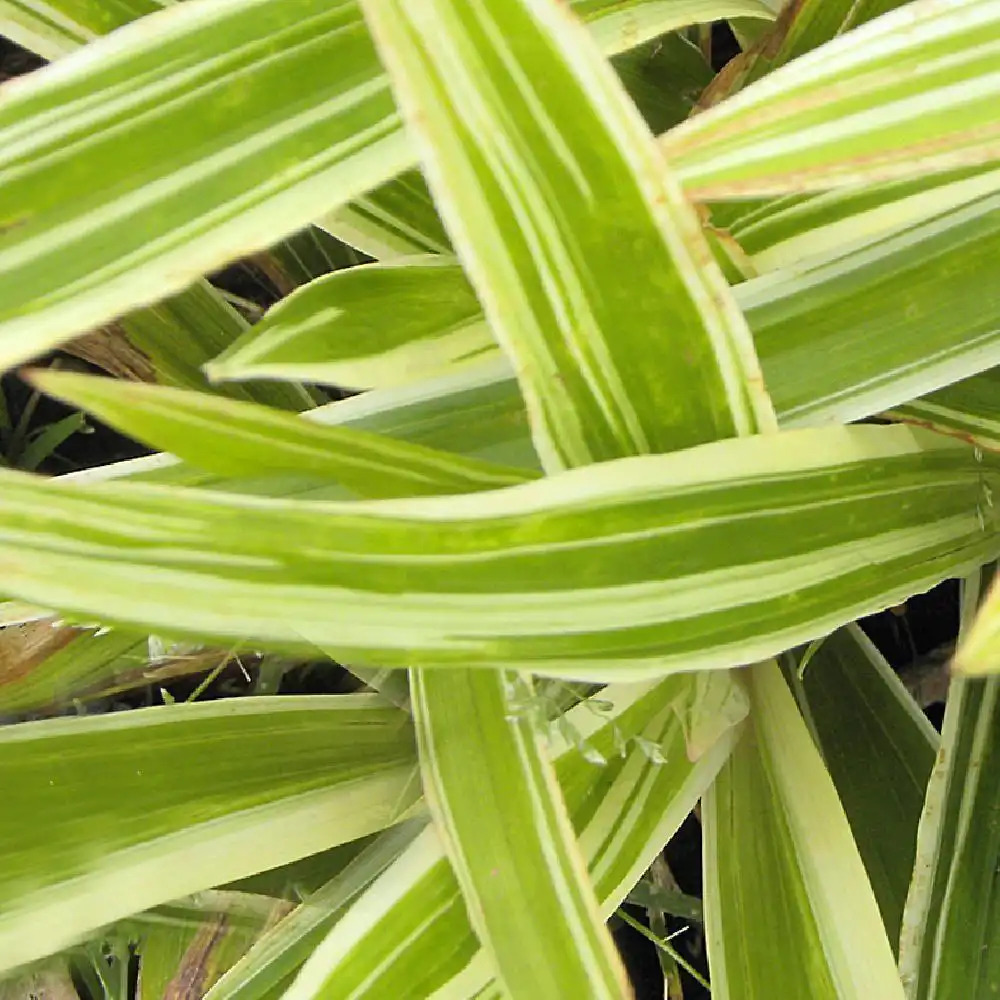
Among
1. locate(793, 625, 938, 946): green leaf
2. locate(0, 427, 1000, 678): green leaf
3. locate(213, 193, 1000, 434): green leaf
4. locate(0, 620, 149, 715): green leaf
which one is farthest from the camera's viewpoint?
locate(0, 620, 149, 715): green leaf

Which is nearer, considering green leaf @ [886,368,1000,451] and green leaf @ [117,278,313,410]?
green leaf @ [886,368,1000,451]

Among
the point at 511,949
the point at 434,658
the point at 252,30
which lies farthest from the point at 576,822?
the point at 252,30

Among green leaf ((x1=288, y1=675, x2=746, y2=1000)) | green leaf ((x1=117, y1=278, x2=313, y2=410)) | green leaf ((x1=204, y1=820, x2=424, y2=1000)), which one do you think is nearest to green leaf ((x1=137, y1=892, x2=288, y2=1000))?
green leaf ((x1=204, y1=820, x2=424, y2=1000))

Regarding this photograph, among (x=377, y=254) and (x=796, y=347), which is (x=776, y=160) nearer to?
(x=796, y=347)

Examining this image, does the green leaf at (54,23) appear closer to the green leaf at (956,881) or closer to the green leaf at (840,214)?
the green leaf at (840,214)

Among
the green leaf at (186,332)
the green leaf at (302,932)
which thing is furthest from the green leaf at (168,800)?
the green leaf at (186,332)

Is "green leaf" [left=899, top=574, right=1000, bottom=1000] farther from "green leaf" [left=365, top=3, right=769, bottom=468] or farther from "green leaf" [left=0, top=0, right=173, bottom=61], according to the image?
"green leaf" [left=0, top=0, right=173, bottom=61]
